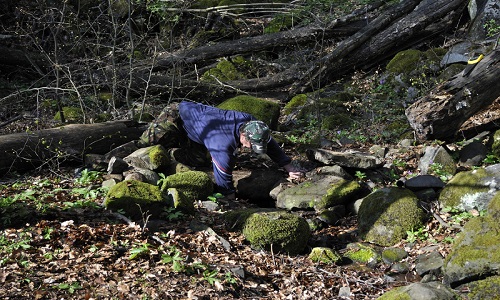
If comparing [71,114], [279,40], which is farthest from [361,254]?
[279,40]

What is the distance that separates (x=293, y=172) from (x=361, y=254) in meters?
2.37

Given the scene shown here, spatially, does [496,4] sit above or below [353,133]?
above

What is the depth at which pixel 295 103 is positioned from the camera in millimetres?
12203

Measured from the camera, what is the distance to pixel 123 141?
8461 mm

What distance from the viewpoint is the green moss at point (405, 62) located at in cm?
1173

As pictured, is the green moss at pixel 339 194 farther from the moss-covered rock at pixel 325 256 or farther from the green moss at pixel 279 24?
the green moss at pixel 279 24

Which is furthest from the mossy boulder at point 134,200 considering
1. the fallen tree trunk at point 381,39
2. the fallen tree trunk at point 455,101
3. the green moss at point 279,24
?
the green moss at point 279,24

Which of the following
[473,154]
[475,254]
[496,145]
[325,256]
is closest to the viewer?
[475,254]

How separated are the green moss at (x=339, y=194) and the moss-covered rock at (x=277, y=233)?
1.16 m

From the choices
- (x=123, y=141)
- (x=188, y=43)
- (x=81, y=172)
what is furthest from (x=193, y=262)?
(x=188, y=43)

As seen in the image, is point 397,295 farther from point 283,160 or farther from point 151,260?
point 283,160

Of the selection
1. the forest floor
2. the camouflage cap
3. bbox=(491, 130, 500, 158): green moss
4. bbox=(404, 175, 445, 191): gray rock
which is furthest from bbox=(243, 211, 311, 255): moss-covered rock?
bbox=(491, 130, 500, 158): green moss

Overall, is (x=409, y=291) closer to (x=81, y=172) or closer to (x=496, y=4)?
(x=81, y=172)

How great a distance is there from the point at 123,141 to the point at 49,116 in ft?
13.0
